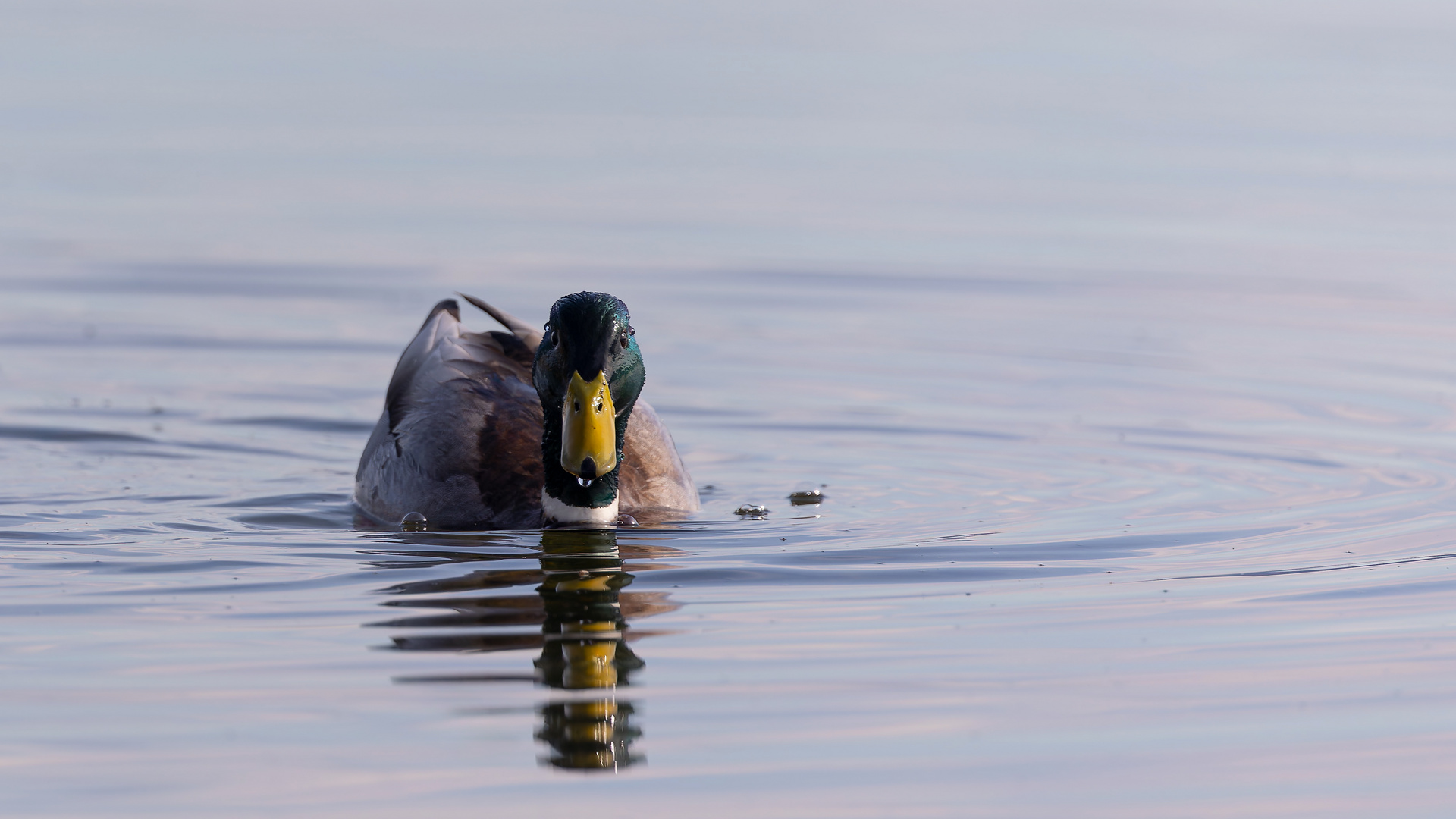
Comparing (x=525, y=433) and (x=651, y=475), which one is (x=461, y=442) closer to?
(x=525, y=433)

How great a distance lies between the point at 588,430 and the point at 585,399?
0.48 ft

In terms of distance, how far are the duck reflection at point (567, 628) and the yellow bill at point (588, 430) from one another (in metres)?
0.42

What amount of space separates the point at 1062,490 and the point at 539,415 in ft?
9.21

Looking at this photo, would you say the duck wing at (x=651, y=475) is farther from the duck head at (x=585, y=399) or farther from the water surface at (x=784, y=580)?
the duck head at (x=585, y=399)

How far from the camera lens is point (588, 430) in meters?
9.42

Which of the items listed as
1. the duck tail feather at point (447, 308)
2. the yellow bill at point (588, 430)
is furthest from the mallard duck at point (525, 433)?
the duck tail feather at point (447, 308)

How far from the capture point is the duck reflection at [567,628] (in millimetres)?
6477

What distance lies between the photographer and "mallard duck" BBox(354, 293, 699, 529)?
9.63 metres

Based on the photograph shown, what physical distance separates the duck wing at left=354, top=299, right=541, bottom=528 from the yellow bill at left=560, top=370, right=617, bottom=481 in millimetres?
899

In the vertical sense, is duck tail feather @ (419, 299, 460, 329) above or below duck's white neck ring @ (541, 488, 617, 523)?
above

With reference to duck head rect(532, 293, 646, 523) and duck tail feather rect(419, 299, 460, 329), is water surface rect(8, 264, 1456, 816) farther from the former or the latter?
duck tail feather rect(419, 299, 460, 329)

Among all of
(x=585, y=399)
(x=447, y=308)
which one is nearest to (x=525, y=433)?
(x=585, y=399)

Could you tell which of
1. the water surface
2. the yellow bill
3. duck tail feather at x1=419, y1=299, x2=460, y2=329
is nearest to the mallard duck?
the yellow bill

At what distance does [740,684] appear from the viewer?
7051mm
